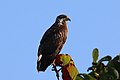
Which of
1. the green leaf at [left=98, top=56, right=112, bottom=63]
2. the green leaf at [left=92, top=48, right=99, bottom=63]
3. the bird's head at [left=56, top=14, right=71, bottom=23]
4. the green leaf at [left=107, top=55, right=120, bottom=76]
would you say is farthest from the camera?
the bird's head at [left=56, top=14, right=71, bottom=23]

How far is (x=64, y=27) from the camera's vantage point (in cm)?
1134

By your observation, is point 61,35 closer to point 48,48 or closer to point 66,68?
point 48,48

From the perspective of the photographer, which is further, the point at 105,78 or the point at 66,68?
the point at 66,68

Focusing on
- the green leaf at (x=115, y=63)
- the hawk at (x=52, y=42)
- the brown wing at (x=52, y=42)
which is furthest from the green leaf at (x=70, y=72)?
the brown wing at (x=52, y=42)

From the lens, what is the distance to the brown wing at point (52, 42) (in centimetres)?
996

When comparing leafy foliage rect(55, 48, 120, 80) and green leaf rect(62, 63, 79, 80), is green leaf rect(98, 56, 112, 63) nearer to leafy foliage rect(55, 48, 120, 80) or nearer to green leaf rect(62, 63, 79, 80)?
leafy foliage rect(55, 48, 120, 80)

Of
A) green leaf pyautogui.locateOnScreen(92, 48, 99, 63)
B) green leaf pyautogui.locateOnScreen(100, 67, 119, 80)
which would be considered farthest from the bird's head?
green leaf pyautogui.locateOnScreen(100, 67, 119, 80)

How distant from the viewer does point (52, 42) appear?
10.8m

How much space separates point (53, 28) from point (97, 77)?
822 centimetres

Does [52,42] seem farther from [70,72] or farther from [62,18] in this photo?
[70,72]

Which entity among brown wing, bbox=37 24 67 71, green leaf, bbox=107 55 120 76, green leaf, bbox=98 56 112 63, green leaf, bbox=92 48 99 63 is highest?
brown wing, bbox=37 24 67 71

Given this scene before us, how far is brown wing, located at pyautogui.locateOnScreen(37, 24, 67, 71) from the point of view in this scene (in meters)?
9.96

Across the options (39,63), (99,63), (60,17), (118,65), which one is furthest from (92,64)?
(60,17)

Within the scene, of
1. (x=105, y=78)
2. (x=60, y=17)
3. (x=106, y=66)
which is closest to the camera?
(x=105, y=78)
